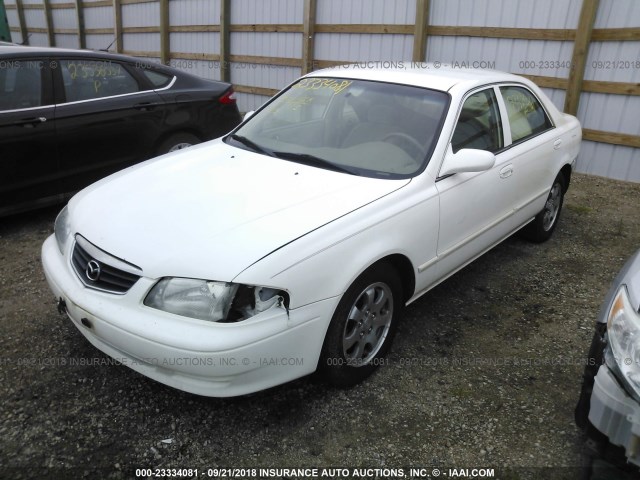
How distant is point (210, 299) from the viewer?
228 cm

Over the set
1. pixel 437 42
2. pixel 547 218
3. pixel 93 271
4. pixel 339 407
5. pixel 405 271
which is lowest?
pixel 339 407

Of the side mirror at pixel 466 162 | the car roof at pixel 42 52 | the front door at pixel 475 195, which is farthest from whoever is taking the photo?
the car roof at pixel 42 52

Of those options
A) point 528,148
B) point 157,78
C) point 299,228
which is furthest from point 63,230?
point 528,148

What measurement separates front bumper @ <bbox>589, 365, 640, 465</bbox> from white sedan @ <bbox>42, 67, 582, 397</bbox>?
43.5 inches

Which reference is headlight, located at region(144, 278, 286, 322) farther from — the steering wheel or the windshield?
the steering wheel

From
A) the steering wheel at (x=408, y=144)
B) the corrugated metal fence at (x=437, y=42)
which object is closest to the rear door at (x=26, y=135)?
the steering wheel at (x=408, y=144)

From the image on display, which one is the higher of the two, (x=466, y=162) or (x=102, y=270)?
(x=466, y=162)

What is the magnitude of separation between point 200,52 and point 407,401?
A: 10.3 meters

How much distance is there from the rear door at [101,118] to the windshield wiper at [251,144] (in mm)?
1829

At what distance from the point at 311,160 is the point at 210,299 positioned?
4.18 ft

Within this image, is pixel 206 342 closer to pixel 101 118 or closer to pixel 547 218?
pixel 101 118

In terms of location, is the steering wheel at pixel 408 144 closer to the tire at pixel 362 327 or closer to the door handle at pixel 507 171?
the tire at pixel 362 327

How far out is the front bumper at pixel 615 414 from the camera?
73.4 inches

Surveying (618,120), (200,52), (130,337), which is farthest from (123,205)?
(200,52)
